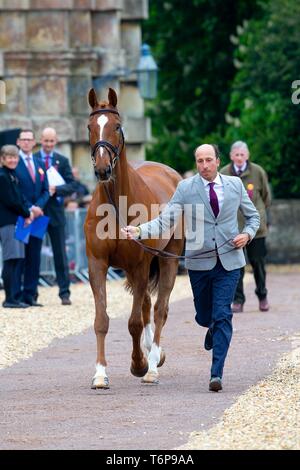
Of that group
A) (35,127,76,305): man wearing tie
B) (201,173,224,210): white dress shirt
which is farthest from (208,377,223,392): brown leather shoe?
(35,127,76,305): man wearing tie

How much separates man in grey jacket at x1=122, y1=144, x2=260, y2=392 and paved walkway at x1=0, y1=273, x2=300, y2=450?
1.97ft

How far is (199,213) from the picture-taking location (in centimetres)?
1296

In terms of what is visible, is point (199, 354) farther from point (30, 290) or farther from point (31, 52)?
point (31, 52)

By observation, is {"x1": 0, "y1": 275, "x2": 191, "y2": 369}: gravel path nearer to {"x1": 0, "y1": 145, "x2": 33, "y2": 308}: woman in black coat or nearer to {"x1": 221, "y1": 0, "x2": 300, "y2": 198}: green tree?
{"x1": 0, "y1": 145, "x2": 33, "y2": 308}: woman in black coat

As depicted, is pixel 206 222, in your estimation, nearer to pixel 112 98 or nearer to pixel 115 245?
pixel 115 245

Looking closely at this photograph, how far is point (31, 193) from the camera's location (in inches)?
826

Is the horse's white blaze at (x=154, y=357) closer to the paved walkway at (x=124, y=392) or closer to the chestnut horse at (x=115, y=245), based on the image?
the chestnut horse at (x=115, y=245)

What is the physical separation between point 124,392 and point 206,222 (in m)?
1.53

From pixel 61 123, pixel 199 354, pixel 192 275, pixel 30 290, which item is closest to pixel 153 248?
pixel 192 275

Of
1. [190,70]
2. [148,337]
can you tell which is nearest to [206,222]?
[148,337]

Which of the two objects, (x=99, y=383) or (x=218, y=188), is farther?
(x=218, y=188)

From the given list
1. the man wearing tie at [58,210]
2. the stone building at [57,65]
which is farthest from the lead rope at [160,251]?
the stone building at [57,65]

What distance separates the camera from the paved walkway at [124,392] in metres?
10.4

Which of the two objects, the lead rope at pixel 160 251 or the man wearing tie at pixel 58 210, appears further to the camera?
the man wearing tie at pixel 58 210
